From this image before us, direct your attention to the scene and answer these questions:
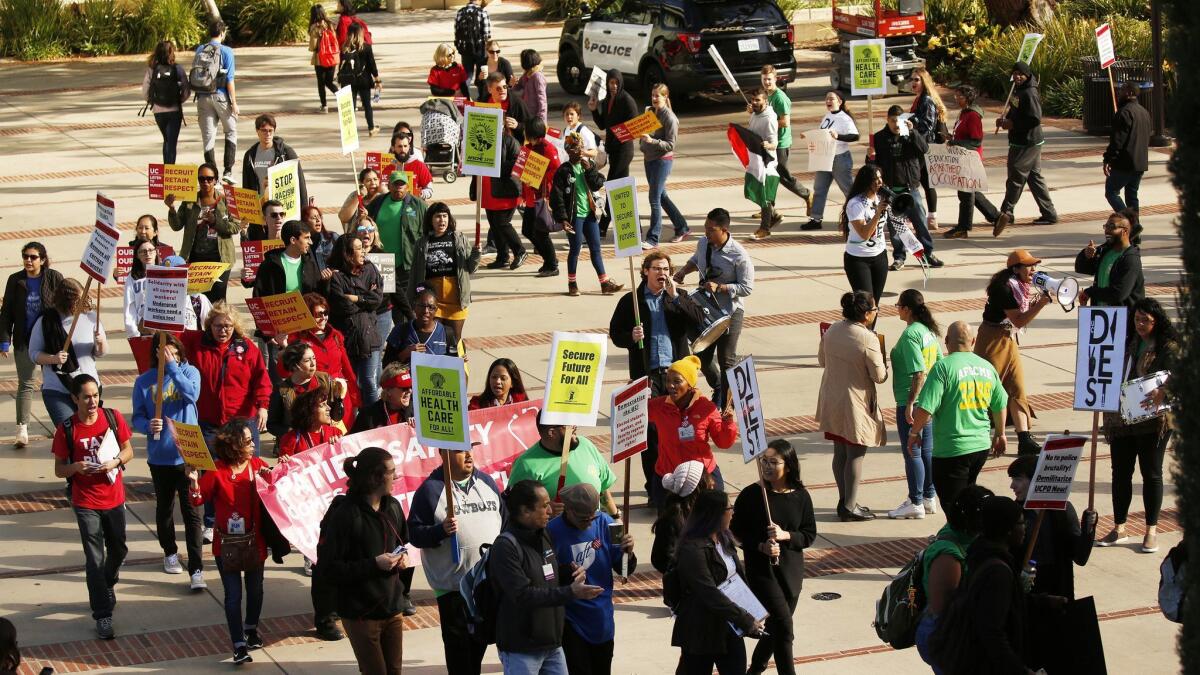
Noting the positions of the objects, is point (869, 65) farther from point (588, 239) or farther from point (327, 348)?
point (327, 348)

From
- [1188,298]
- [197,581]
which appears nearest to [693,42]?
[197,581]

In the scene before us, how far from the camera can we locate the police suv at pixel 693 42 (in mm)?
25062

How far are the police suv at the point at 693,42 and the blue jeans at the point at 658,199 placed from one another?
22.2 feet

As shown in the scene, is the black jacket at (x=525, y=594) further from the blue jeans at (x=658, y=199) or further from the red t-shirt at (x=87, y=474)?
the blue jeans at (x=658, y=199)

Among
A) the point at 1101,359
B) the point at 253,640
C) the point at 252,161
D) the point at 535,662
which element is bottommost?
the point at 253,640

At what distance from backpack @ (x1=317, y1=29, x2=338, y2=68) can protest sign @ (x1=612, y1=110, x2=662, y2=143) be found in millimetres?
8682

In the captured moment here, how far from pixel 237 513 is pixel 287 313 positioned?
9.11 feet

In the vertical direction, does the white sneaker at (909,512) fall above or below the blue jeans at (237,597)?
below

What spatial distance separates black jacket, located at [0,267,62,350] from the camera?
1204cm

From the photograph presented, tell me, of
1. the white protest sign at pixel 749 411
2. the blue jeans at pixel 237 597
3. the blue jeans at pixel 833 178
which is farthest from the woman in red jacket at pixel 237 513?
the blue jeans at pixel 833 178

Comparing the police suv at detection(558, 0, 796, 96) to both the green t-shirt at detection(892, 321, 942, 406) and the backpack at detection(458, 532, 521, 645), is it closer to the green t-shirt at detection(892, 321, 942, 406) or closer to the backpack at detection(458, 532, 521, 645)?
the green t-shirt at detection(892, 321, 942, 406)

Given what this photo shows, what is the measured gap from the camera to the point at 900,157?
1716 cm

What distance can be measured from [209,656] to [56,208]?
1259 centimetres

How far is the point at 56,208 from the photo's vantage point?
2042 centimetres
